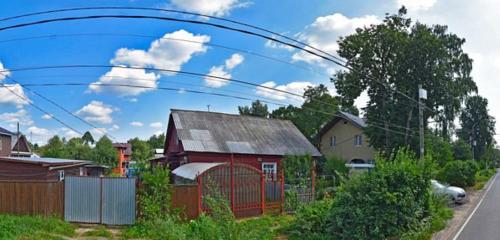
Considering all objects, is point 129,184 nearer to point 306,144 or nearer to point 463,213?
point 463,213

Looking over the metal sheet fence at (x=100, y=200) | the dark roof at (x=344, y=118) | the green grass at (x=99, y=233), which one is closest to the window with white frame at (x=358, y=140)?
the dark roof at (x=344, y=118)

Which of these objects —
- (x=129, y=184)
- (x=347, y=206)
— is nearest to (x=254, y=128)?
(x=129, y=184)

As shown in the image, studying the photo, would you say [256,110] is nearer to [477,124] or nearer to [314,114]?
[314,114]

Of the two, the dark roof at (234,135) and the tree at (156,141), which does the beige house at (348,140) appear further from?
the tree at (156,141)

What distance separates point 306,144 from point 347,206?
2341 centimetres

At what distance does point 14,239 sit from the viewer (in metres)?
12.7

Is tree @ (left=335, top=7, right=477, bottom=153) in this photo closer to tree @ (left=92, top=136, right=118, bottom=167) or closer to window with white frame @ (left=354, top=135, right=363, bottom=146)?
window with white frame @ (left=354, top=135, right=363, bottom=146)

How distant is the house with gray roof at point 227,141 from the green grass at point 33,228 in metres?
13.9

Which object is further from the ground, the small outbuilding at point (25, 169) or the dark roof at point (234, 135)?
the dark roof at point (234, 135)

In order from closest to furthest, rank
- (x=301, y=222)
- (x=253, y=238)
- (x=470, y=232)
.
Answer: (x=253, y=238), (x=301, y=222), (x=470, y=232)

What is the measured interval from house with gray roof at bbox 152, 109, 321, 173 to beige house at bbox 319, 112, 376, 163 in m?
10.5

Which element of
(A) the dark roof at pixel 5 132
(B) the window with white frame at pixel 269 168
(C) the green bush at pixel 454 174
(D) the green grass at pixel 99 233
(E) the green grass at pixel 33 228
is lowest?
(D) the green grass at pixel 99 233

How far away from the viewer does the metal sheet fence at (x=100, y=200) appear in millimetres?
16469

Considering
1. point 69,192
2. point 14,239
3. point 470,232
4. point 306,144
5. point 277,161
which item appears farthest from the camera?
point 306,144
